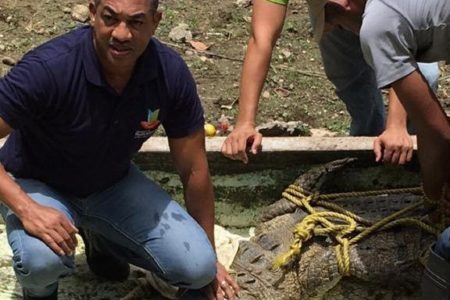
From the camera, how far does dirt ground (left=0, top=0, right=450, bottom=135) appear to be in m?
5.04

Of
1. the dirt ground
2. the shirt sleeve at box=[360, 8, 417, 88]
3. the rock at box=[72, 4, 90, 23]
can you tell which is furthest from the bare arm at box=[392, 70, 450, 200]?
the rock at box=[72, 4, 90, 23]

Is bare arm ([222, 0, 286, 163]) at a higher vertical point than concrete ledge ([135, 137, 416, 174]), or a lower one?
higher

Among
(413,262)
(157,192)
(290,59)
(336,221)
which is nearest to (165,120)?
(157,192)

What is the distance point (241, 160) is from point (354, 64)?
2.61ft

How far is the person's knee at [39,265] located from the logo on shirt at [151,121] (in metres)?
0.49

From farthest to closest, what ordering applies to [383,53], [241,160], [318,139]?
[318,139]
[241,160]
[383,53]

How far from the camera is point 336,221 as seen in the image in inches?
137

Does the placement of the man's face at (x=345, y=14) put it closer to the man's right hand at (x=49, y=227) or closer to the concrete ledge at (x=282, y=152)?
the concrete ledge at (x=282, y=152)

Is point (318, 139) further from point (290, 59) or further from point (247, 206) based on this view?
point (290, 59)

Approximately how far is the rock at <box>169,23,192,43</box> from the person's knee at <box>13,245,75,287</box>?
2.78 meters

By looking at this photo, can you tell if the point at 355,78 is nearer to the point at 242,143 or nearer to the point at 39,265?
the point at 242,143

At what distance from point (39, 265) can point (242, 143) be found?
2.92 ft

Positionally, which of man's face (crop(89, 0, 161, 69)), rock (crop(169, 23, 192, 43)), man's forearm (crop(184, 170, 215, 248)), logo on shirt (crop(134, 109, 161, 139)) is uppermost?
man's face (crop(89, 0, 161, 69))

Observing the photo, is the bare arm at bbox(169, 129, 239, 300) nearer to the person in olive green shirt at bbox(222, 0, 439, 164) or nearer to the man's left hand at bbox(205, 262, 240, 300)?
the man's left hand at bbox(205, 262, 240, 300)
